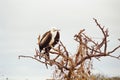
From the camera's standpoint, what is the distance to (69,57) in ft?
12.5

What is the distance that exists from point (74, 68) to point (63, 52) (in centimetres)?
24

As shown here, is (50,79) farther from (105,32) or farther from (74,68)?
(105,32)

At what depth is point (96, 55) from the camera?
378 cm

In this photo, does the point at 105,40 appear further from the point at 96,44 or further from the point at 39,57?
the point at 39,57

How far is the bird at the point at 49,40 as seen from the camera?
14.8 feet

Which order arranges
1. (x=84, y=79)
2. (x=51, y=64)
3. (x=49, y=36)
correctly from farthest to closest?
(x=49, y=36) → (x=51, y=64) → (x=84, y=79)

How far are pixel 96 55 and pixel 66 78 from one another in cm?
37

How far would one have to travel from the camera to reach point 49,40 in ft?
15.8

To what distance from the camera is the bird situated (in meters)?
4.51

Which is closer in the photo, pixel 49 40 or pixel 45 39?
pixel 45 39

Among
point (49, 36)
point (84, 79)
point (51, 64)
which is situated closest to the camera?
point (84, 79)

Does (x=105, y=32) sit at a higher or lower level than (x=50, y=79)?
higher

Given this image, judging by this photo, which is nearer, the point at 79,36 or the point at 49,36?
the point at 79,36

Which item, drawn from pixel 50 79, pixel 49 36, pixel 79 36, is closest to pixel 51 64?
pixel 50 79
